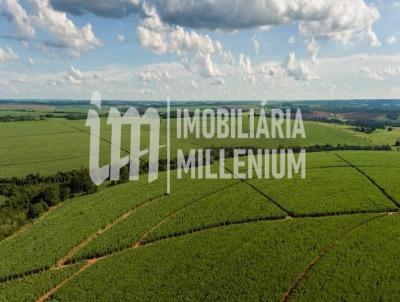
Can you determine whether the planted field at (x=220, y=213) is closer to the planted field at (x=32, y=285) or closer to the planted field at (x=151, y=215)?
the planted field at (x=151, y=215)

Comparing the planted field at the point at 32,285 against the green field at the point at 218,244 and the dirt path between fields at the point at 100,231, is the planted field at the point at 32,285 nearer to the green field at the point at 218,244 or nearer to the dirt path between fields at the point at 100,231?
the green field at the point at 218,244

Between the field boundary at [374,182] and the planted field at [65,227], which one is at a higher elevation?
the field boundary at [374,182]

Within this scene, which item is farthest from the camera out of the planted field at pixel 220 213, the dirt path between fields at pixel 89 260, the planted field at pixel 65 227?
the planted field at pixel 220 213

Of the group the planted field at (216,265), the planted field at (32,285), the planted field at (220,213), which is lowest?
the planted field at (32,285)

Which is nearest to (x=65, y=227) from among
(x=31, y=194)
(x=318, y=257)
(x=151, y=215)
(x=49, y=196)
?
(x=151, y=215)

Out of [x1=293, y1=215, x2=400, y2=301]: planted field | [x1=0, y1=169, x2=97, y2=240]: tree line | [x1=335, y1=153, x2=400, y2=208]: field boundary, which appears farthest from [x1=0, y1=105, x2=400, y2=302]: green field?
[x1=0, y1=169, x2=97, y2=240]: tree line

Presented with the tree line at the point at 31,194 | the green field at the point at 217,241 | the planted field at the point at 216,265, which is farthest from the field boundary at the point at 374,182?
the tree line at the point at 31,194

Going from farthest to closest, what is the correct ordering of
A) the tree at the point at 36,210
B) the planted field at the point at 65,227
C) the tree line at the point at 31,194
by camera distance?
the tree at the point at 36,210
the tree line at the point at 31,194
the planted field at the point at 65,227

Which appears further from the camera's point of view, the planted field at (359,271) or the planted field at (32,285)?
the planted field at (32,285)

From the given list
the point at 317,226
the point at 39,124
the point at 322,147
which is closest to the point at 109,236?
the point at 317,226

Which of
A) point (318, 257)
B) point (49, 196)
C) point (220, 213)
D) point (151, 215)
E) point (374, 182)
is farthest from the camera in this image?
point (49, 196)

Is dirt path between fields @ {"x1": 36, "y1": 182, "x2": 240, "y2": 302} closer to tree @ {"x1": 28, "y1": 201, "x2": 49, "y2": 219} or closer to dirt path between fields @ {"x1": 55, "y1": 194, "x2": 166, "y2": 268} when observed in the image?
dirt path between fields @ {"x1": 55, "y1": 194, "x2": 166, "y2": 268}

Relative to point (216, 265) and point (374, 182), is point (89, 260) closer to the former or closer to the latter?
point (216, 265)
